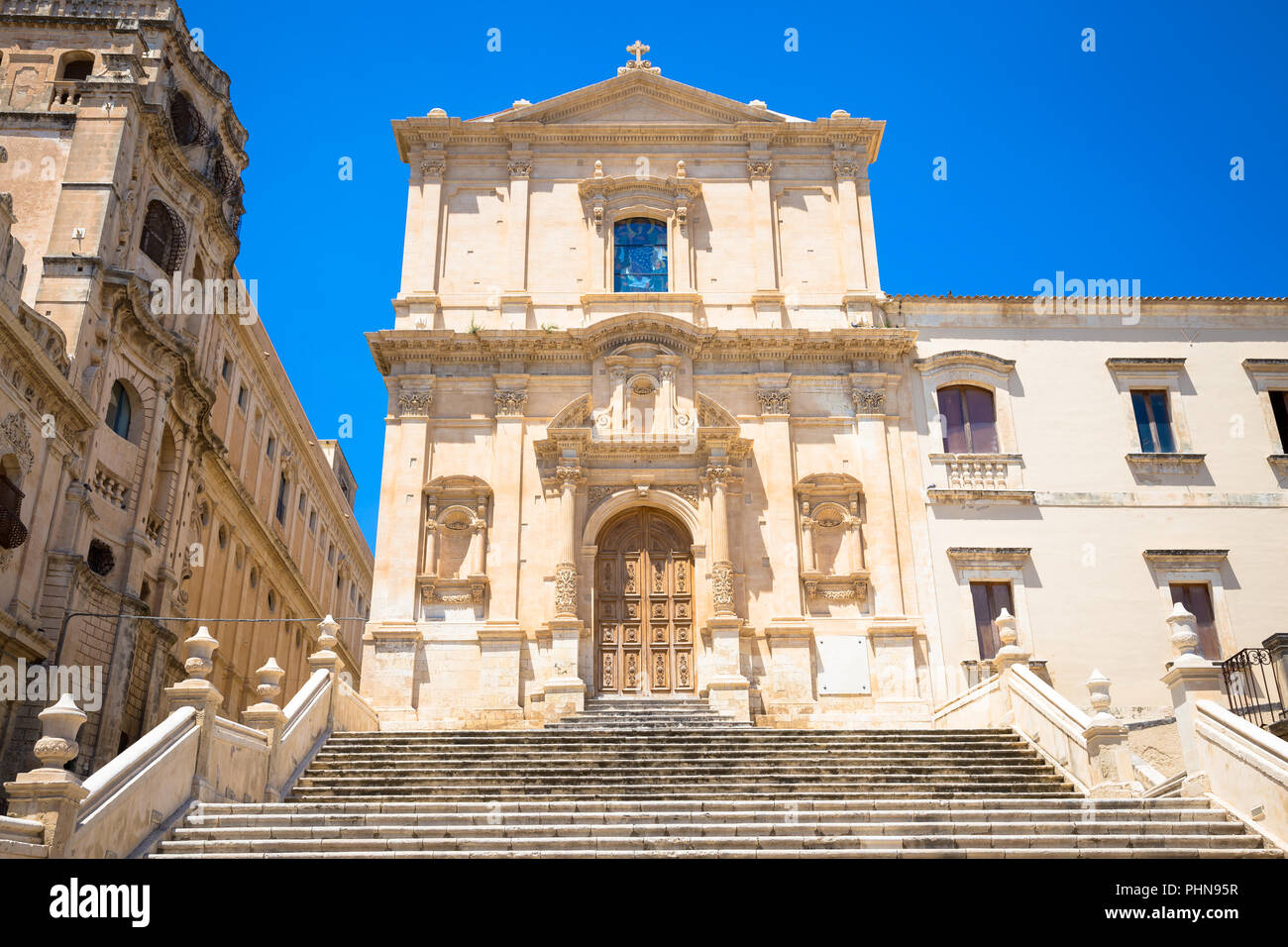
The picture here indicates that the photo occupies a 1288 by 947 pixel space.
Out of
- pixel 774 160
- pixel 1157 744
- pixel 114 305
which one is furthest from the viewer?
pixel 774 160

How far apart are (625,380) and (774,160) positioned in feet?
22.1

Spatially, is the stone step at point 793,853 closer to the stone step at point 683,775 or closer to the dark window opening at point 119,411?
the stone step at point 683,775

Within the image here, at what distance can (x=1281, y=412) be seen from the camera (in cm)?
2456

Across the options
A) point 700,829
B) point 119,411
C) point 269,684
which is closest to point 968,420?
point 700,829

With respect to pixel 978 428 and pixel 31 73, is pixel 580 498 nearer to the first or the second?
pixel 978 428

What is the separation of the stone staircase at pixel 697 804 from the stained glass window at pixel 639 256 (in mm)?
11437

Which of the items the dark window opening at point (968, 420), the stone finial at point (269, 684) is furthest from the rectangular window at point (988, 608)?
the stone finial at point (269, 684)

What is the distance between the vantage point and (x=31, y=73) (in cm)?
2717

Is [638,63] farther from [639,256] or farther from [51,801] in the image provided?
[51,801]

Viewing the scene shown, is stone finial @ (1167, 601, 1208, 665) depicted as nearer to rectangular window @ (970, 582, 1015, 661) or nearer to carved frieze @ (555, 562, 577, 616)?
rectangular window @ (970, 582, 1015, 661)

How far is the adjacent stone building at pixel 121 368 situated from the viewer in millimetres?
21750

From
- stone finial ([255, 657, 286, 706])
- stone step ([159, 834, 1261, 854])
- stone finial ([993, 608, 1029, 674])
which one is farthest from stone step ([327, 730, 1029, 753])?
stone step ([159, 834, 1261, 854])

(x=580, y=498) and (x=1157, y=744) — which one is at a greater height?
(x=580, y=498)
